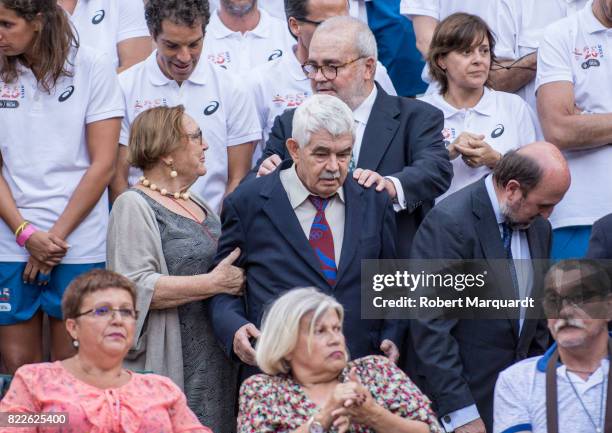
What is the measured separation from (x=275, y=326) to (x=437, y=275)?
1.00 m

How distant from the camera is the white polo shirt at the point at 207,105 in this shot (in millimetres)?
6762

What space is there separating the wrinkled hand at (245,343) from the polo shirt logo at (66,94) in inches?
61.9

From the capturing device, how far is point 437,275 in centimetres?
576

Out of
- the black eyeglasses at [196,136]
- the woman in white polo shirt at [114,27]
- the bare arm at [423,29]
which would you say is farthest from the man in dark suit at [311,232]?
the bare arm at [423,29]

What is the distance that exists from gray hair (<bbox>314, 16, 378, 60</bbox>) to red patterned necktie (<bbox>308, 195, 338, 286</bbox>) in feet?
3.14

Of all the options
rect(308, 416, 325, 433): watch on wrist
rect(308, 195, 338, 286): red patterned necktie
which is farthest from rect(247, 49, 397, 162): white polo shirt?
rect(308, 416, 325, 433): watch on wrist

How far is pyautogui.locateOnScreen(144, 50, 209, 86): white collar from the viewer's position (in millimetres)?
6820

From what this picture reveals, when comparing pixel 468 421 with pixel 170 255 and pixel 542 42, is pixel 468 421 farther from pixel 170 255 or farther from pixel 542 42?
pixel 542 42

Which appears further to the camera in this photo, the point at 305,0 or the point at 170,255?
the point at 305,0

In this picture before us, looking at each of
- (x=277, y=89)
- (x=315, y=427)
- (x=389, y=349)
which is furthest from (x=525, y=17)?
(x=315, y=427)

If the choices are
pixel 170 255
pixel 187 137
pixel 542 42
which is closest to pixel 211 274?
pixel 170 255

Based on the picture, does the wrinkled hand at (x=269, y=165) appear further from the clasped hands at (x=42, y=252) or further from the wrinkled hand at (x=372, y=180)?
the clasped hands at (x=42, y=252)

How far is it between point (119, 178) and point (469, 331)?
2029 millimetres

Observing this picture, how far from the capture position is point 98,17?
742 centimetres
